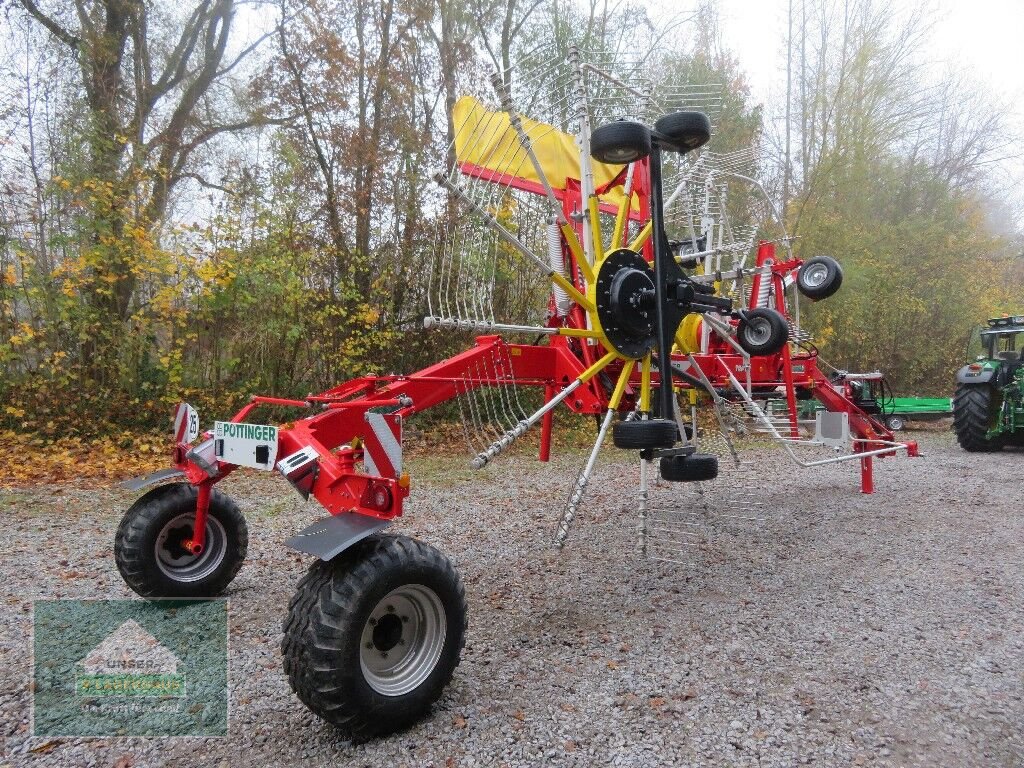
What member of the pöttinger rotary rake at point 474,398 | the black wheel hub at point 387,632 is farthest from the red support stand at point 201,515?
the black wheel hub at point 387,632

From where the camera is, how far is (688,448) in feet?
10.4

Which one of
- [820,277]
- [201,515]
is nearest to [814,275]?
[820,277]

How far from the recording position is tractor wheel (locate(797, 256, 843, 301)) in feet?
16.7

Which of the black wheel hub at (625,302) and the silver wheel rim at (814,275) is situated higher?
the silver wheel rim at (814,275)

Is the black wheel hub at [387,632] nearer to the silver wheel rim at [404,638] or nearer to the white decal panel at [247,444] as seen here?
the silver wheel rim at [404,638]

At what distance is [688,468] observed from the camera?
3021mm

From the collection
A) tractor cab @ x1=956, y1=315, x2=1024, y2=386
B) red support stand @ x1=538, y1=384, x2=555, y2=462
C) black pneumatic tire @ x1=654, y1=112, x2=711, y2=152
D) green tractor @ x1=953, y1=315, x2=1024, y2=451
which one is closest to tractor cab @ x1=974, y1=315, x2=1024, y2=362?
tractor cab @ x1=956, y1=315, x2=1024, y2=386

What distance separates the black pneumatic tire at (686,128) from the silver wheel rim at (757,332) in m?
1.48

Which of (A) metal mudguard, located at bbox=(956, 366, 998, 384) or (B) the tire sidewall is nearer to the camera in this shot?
(B) the tire sidewall

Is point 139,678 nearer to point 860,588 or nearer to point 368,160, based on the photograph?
point 860,588

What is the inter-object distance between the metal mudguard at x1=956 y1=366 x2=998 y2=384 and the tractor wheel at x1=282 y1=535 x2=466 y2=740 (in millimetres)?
10610

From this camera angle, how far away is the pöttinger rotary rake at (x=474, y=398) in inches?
89.6

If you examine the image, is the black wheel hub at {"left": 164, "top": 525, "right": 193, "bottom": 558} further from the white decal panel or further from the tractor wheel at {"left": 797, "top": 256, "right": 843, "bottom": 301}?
the tractor wheel at {"left": 797, "top": 256, "right": 843, "bottom": 301}

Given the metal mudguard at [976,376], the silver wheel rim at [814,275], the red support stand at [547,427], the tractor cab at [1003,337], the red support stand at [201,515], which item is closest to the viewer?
the red support stand at [201,515]
